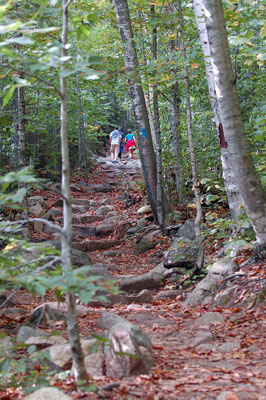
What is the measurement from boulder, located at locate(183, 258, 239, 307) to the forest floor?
6.2 inches

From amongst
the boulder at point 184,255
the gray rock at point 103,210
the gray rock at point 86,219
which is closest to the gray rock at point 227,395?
the boulder at point 184,255

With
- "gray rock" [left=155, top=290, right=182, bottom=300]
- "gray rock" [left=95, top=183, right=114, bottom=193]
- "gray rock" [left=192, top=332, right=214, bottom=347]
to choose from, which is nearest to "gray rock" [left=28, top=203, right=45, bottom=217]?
"gray rock" [left=95, top=183, right=114, bottom=193]

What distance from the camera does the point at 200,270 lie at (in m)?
6.41

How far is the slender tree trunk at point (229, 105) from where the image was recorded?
4824 millimetres

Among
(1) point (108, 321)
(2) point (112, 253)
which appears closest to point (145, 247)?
(2) point (112, 253)

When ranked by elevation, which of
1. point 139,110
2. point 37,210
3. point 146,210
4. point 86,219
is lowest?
point 86,219

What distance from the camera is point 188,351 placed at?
365cm

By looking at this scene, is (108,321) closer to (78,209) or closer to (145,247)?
(145,247)

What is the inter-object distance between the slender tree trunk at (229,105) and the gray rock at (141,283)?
95.2 inches

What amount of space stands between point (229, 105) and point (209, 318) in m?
2.57

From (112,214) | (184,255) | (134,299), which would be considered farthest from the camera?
(112,214)

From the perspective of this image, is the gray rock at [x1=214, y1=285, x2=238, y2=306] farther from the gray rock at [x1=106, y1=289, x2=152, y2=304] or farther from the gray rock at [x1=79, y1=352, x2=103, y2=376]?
the gray rock at [x1=79, y1=352, x2=103, y2=376]

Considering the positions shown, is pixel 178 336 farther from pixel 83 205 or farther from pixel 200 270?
pixel 83 205

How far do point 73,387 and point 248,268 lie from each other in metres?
3.25
